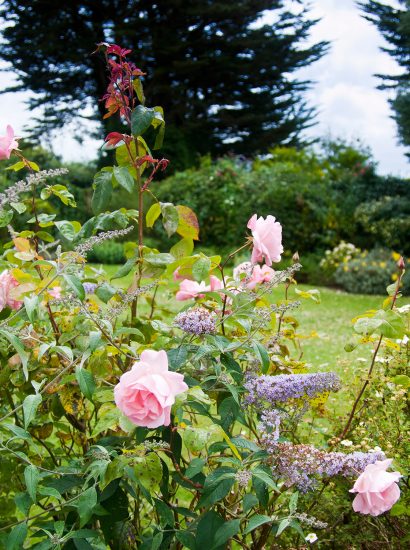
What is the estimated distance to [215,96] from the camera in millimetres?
21938

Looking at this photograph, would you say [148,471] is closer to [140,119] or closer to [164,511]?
[164,511]

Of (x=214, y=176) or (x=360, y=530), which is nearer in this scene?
(x=360, y=530)

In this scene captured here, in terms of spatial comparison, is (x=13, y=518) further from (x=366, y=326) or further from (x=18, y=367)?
(x=366, y=326)

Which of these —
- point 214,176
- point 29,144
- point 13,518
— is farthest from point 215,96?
point 13,518

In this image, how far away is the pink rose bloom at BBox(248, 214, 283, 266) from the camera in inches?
56.9

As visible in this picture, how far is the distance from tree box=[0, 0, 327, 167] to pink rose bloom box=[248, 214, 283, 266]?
61.0 ft

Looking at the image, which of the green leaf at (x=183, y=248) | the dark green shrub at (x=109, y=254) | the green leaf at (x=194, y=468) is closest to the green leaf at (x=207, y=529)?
the green leaf at (x=194, y=468)

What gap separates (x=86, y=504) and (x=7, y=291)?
526 mm

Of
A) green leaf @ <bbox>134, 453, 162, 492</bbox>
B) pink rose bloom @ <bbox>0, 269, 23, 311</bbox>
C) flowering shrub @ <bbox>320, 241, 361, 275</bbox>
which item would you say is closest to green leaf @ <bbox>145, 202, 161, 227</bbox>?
pink rose bloom @ <bbox>0, 269, 23, 311</bbox>

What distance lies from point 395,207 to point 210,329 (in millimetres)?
10527

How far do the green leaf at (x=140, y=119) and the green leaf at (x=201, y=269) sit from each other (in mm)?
293

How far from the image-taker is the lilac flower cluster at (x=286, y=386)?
4.27 feet

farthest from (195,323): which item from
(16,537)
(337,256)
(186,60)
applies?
(186,60)

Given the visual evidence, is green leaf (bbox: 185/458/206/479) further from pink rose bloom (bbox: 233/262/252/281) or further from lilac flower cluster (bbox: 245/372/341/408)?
pink rose bloom (bbox: 233/262/252/281)
